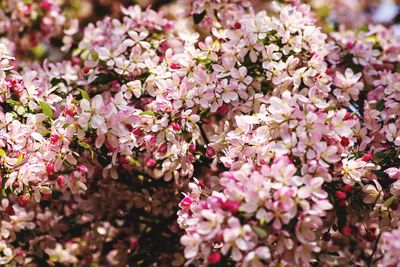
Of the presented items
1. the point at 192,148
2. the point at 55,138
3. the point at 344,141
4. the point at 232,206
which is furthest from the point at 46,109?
the point at 344,141

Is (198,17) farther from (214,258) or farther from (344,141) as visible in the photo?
(214,258)

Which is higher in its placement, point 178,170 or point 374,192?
point 374,192

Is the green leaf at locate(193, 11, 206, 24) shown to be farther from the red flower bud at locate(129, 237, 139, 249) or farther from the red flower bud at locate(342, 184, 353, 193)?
the red flower bud at locate(342, 184, 353, 193)

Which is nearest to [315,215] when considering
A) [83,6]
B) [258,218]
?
[258,218]

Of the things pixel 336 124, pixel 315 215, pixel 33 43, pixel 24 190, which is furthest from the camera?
pixel 33 43

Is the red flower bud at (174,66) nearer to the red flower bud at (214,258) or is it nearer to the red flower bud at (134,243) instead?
the red flower bud at (134,243)

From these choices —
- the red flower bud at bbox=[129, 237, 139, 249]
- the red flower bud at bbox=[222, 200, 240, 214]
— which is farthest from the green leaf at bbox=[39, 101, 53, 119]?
the red flower bud at bbox=[222, 200, 240, 214]

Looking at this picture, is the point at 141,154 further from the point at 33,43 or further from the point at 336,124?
the point at 33,43

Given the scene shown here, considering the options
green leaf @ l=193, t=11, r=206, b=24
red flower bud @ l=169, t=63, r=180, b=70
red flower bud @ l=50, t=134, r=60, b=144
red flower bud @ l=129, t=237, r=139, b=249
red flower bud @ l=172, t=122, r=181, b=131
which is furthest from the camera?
green leaf @ l=193, t=11, r=206, b=24
